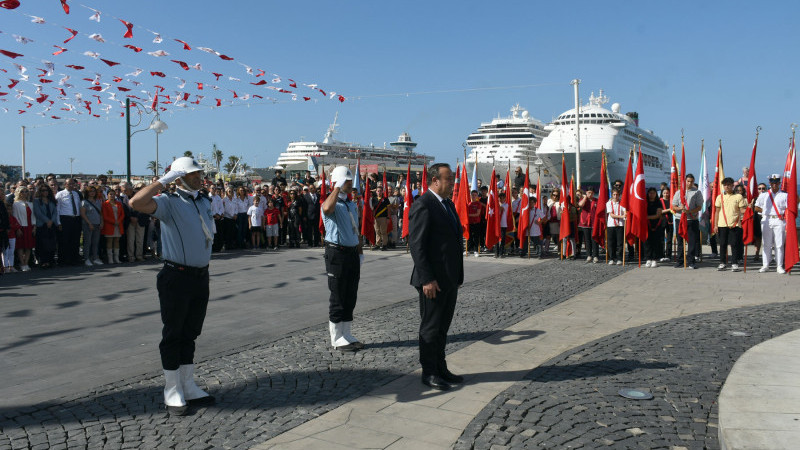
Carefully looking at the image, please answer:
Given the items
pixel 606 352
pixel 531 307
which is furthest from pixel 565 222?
pixel 606 352

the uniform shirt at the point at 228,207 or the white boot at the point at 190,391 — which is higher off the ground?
the uniform shirt at the point at 228,207

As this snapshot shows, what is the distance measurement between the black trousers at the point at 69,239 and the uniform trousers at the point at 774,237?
14.8m

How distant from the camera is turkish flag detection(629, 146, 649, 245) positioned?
13180 millimetres

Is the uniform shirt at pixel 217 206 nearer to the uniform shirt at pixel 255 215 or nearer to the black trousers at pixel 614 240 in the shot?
the uniform shirt at pixel 255 215

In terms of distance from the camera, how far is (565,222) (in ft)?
49.3

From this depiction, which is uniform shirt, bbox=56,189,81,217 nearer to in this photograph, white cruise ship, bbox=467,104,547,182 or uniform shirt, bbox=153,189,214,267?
uniform shirt, bbox=153,189,214,267

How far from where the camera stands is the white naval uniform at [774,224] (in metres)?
12.0

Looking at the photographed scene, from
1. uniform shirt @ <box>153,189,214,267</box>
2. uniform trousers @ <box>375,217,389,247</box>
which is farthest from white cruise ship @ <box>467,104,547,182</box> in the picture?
uniform shirt @ <box>153,189,214,267</box>

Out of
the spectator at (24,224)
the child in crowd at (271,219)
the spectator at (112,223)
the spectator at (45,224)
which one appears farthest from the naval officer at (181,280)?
the child in crowd at (271,219)

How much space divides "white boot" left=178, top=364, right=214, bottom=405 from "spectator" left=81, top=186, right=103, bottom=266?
1024 centimetres

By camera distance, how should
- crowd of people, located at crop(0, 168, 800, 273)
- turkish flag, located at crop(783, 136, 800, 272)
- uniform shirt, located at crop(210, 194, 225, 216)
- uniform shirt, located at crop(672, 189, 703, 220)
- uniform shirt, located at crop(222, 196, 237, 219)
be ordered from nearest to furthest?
turkish flag, located at crop(783, 136, 800, 272) → crowd of people, located at crop(0, 168, 800, 273) → uniform shirt, located at crop(672, 189, 703, 220) → uniform shirt, located at crop(210, 194, 225, 216) → uniform shirt, located at crop(222, 196, 237, 219)

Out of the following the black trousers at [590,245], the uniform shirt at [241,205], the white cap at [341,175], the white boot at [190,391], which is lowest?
the white boot at [190,391]

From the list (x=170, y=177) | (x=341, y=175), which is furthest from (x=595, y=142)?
(x=170, y=177)

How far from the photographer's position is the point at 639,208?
13219 mm
